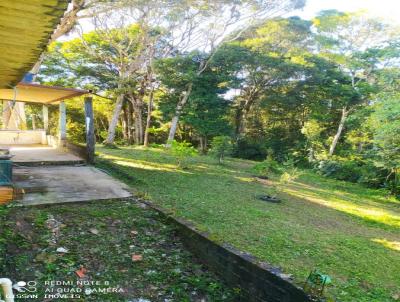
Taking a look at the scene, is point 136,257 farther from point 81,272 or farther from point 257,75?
point 257,75

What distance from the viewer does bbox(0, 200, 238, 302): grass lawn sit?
122 inches

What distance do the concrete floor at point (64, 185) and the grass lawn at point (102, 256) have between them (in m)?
0.43

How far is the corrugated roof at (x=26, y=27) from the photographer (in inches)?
82.7

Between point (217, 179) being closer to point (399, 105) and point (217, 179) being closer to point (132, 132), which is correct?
point (399, 105)

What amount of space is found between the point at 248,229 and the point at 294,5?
14185 millimetres

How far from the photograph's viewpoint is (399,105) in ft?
24.9

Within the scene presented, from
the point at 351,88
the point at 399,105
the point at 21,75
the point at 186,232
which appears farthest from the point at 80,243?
the point at 351,88

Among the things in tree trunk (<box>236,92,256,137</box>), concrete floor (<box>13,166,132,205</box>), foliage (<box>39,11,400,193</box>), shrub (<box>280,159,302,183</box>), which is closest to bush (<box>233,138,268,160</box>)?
foliage (<box>39,11,400,193</box>)

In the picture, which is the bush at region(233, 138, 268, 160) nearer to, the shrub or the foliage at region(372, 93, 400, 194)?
the foliage at region(372, 93, 400, 194)

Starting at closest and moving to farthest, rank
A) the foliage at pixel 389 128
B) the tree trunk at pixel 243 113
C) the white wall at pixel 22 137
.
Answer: the foliage at pixel 389 128, the white wall at pixel 22 137, the tree trunk at pixel 243 113

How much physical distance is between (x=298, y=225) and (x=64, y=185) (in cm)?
462

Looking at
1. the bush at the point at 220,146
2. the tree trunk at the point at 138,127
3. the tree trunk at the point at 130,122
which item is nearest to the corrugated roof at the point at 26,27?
the bush at the point at 220,146

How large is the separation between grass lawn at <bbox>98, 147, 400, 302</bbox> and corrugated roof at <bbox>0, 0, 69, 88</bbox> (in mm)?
2990

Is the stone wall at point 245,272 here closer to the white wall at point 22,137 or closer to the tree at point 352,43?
the white wall at point 22,137
